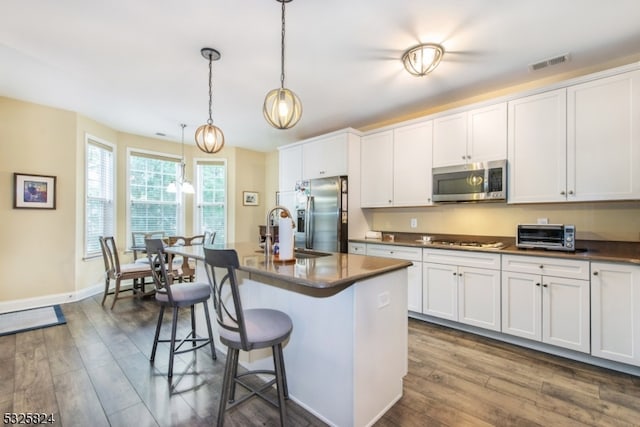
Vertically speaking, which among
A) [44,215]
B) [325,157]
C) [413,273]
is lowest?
[413,273]

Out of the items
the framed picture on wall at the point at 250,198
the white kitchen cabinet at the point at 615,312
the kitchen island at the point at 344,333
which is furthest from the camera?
the framed picture on wall at the point at 250,198

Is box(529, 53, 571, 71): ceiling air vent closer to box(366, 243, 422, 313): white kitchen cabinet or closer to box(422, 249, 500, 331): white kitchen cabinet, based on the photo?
box(422, 249, 500, 331): white kitchen cabinet

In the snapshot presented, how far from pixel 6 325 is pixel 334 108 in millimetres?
4568

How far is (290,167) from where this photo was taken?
483 cm

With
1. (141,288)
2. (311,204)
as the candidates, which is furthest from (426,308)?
(141,288)

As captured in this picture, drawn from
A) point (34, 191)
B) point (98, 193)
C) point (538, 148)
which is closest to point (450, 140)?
point (538, 148)

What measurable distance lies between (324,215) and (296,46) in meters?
2.30

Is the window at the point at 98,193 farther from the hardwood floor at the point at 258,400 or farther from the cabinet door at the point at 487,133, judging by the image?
the cabinet door at the point at 487,133

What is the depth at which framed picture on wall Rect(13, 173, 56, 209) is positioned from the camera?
3592 millimetres

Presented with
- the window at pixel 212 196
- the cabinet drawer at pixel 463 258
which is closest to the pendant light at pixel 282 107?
the cabinet drawer at pixel 463 258

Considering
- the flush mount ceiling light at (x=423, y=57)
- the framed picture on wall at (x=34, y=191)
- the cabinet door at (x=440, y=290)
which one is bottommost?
the cabinet door at (x=440, y=290)

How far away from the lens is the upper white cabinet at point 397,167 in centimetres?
353

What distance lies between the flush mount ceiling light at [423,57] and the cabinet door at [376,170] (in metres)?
1.37

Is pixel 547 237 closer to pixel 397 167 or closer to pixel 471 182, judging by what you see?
pixel 471 182
